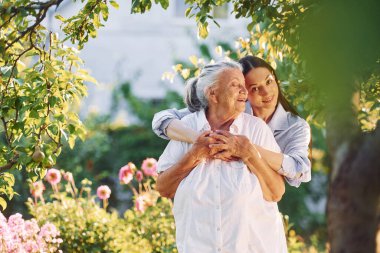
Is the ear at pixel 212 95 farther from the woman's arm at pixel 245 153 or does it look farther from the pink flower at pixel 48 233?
the pink flower at pixel 48 233

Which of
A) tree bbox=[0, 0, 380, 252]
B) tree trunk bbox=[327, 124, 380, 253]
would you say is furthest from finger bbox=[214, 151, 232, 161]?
tree trunk bbox=[327, 124, 380, 253]

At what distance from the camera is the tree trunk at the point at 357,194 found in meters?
2.08

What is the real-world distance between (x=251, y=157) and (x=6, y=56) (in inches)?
50.9

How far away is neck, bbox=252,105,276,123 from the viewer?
145 inches

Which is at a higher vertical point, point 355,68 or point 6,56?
point 6,56

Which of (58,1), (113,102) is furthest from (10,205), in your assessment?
(58,1)

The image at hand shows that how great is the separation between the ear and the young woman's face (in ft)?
0.98

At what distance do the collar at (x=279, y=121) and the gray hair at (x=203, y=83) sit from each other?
0.37m

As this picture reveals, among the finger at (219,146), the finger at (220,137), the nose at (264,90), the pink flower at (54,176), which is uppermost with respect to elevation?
the nose at (264,90)

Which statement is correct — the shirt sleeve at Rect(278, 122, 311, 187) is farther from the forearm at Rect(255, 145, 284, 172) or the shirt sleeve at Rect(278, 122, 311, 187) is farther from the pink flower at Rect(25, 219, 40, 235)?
the pink flower at Rect(25, 219, 40, 235)

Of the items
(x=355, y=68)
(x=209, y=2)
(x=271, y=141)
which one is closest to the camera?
(x=355, y=68)

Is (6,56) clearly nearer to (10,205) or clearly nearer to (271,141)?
(271,141)

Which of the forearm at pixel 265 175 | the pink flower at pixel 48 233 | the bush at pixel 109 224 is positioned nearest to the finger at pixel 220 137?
the forearm at pixel 265 175

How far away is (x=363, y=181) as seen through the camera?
208cm
